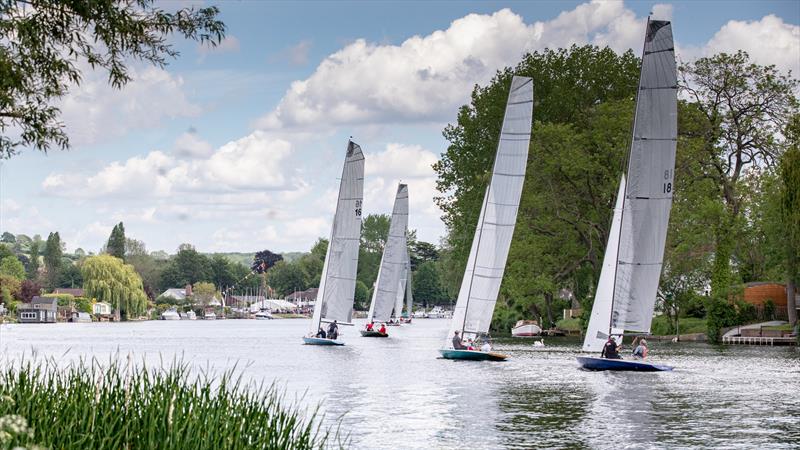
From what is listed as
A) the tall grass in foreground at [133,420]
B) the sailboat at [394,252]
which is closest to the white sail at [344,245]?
the sailboat at [394,252]

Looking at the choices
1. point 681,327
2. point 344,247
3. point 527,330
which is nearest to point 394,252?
point 527,330

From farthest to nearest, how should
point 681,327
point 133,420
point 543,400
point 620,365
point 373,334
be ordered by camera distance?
point 373,334
point 681,327
point 620,365
point 543,400
point 133,420

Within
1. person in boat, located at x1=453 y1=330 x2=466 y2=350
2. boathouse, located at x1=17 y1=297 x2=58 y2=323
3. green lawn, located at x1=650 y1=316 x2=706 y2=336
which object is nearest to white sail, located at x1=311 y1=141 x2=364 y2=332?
person in boat, located at x1=453 y1=330 x2=466 y2=350

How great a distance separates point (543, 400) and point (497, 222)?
19.6 meters

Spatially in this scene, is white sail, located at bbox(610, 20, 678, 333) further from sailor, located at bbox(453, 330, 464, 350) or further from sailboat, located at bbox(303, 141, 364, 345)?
sailboat, located at bbox(303, 141, 364, 345)

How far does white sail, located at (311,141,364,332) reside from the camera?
237 ft

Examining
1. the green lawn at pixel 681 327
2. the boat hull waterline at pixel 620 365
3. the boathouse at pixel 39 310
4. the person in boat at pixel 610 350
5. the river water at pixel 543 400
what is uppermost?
the green lawn at pixel 681 327

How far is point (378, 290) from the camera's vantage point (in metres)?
92.5

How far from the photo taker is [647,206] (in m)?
45.5

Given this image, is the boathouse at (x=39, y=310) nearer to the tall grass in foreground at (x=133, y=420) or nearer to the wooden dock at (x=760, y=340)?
the wooden dock at (x=760, y=340)

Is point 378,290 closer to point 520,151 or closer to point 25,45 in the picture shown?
point 520,151

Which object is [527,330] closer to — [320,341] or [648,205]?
[320,341]

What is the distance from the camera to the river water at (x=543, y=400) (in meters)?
25.9

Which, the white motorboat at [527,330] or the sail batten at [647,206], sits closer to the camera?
the sail batten at [647,206]
